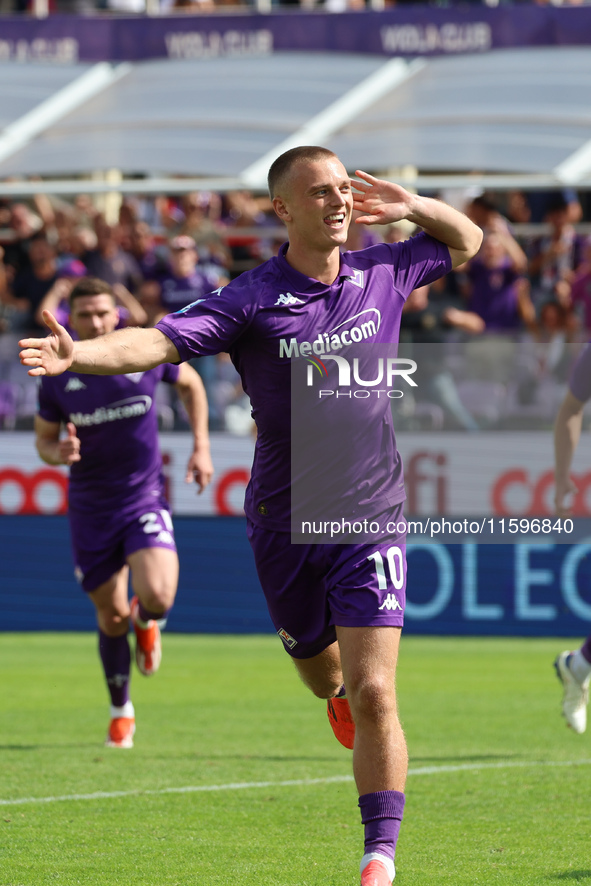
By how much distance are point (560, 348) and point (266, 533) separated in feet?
27.7

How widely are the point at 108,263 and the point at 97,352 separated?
36.4ft

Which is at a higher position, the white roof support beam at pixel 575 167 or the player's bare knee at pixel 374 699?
the player's bare knee at pixel 374 699

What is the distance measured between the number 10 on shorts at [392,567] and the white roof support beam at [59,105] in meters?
12.8

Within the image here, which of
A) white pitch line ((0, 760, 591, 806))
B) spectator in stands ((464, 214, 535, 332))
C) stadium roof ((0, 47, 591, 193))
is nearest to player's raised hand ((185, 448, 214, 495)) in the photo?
white pitch line ((0, 760, 591, 806))

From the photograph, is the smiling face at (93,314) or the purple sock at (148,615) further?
the purple sock at (148,615)

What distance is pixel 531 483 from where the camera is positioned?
13.6m

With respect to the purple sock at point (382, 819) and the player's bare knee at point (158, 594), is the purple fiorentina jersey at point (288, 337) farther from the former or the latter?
the player's bare knee at point (158, 594)

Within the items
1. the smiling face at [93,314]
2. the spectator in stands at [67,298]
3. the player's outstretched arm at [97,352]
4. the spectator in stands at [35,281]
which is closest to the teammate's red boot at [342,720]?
the player's outstretched arm at [97,352]

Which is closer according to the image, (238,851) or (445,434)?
(238,851)

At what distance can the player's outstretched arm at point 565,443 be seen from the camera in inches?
279

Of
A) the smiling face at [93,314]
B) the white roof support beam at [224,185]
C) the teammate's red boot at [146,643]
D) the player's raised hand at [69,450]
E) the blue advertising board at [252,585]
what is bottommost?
the blue advertising board at [252,585]

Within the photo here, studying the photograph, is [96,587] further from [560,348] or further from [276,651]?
[560,348]

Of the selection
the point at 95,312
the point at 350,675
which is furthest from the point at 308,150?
the point at 95,312

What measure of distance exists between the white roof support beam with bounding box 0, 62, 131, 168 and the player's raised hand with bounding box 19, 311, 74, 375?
12.9 m
